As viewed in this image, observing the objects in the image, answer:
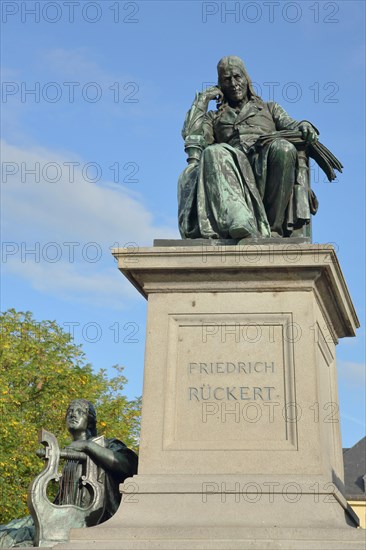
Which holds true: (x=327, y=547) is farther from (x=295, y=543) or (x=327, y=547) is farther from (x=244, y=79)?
(x=244, y=79)

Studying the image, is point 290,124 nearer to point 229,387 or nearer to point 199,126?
point 199,126

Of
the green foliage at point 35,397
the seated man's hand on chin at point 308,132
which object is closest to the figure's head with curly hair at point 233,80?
the seated man's hand on chin at point 308,132

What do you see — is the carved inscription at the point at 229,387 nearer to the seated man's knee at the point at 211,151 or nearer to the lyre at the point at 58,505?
the lyre at the point at 58,505

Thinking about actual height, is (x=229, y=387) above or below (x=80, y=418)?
above

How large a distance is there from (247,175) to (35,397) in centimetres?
2253

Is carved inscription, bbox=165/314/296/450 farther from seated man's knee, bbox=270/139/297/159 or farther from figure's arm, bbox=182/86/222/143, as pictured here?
figure's arm, bbox=182/86/222/143

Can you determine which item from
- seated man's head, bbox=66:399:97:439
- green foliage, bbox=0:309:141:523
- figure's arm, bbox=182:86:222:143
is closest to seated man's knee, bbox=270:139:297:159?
figure's arm, bbox=182:86:222:143

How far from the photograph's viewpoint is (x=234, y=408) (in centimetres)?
700

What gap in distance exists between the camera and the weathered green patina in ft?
26.5

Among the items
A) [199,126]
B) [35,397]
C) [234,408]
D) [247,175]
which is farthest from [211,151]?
[35,397]

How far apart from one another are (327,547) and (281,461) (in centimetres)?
86

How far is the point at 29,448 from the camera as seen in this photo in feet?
86.8

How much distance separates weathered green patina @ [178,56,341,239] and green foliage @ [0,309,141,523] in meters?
17.7

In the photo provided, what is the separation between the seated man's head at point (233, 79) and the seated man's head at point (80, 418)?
347cm
